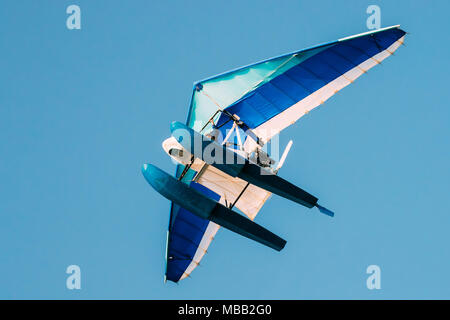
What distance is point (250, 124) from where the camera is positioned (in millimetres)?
24891

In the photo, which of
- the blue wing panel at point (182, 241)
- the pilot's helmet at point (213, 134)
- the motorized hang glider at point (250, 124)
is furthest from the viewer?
the blue wing panel at point (182, 241)

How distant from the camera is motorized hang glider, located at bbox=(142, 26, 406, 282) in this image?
69.8 ft

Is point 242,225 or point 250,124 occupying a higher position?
point 250,124

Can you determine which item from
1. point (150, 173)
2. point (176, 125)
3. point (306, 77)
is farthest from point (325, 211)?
point (150, 173)

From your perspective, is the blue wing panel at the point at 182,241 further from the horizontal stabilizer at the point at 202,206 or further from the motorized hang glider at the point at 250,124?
the horizontal stabilizer at the point at 202,206

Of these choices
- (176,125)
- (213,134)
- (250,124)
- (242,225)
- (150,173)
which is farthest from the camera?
(250,124)

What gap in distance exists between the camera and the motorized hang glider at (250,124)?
21.3 m

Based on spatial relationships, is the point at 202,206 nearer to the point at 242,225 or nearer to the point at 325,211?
the point at 242,225

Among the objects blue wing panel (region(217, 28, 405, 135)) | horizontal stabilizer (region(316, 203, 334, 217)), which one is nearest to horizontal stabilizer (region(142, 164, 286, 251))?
horizontal stabilizer (region(316, 203, 334, 217))

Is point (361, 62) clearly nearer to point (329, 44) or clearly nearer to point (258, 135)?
point (329, 44)

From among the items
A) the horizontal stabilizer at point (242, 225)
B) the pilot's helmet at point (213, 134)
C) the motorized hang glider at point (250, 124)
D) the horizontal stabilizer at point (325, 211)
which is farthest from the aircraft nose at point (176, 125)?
the horizontal stabilizer at point (325, 211)

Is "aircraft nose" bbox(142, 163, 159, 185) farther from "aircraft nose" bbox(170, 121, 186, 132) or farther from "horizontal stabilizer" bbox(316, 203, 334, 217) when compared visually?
"horizontal stabilizer" bbox(316, 203, 334, 217)

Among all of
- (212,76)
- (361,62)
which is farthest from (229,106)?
(361,62)

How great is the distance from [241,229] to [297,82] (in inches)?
230
